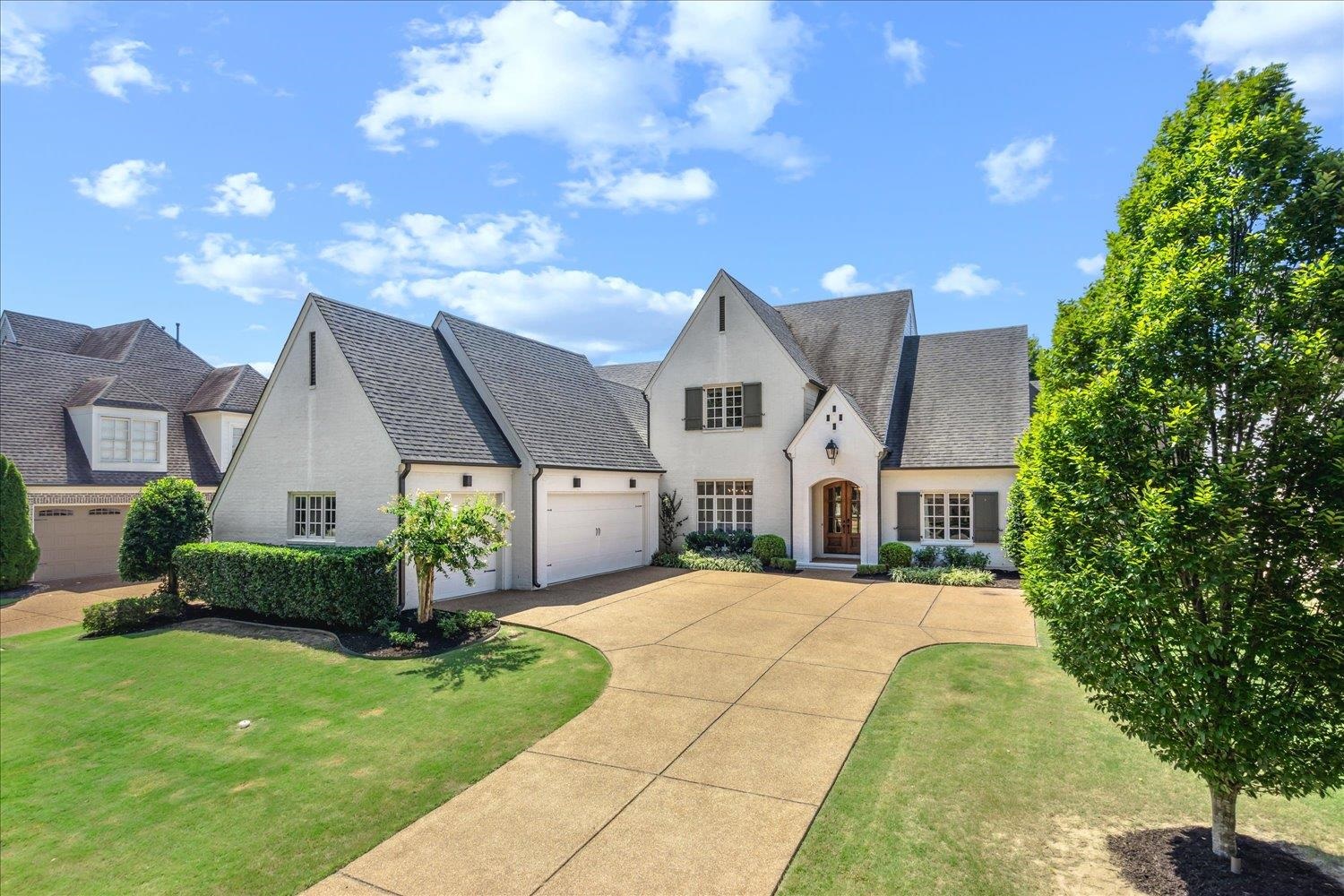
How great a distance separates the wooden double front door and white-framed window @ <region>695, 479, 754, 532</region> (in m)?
2.58

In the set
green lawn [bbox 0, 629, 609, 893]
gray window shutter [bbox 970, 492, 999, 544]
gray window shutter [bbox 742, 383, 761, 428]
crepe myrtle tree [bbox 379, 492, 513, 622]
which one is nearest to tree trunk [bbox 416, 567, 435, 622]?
crepe myrtle tree [bbox 379, 492, 513, 622]

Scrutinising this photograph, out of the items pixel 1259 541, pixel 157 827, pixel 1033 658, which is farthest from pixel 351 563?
pixel 1259 541

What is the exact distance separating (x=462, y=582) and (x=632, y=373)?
56.3 ft

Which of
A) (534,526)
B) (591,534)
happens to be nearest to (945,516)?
(591,534)

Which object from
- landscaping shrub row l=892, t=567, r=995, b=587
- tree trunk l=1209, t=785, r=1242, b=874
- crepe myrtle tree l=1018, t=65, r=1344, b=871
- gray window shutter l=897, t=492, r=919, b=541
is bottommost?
landscaping shrub row l=892, t=567, r=995, b=587

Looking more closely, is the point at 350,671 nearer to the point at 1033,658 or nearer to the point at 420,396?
the point at 420,396

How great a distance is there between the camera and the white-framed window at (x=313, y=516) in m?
14.4

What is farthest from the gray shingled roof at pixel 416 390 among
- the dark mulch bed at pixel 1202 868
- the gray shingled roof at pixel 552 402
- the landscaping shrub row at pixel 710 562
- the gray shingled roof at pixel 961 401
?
the dark mulch bed at pixel 1202 868

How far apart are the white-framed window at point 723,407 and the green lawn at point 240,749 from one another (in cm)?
1171

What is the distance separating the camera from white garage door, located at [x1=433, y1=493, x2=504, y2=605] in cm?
1412

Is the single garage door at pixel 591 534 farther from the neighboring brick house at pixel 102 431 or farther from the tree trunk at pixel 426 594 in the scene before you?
the neighboring brick house at pixel 102 431

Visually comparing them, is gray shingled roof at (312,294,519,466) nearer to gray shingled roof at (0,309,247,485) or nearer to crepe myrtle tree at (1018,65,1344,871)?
gray shingled roof at (0,309,247,485)

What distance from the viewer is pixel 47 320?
28.1m

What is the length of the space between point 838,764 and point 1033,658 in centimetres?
515
